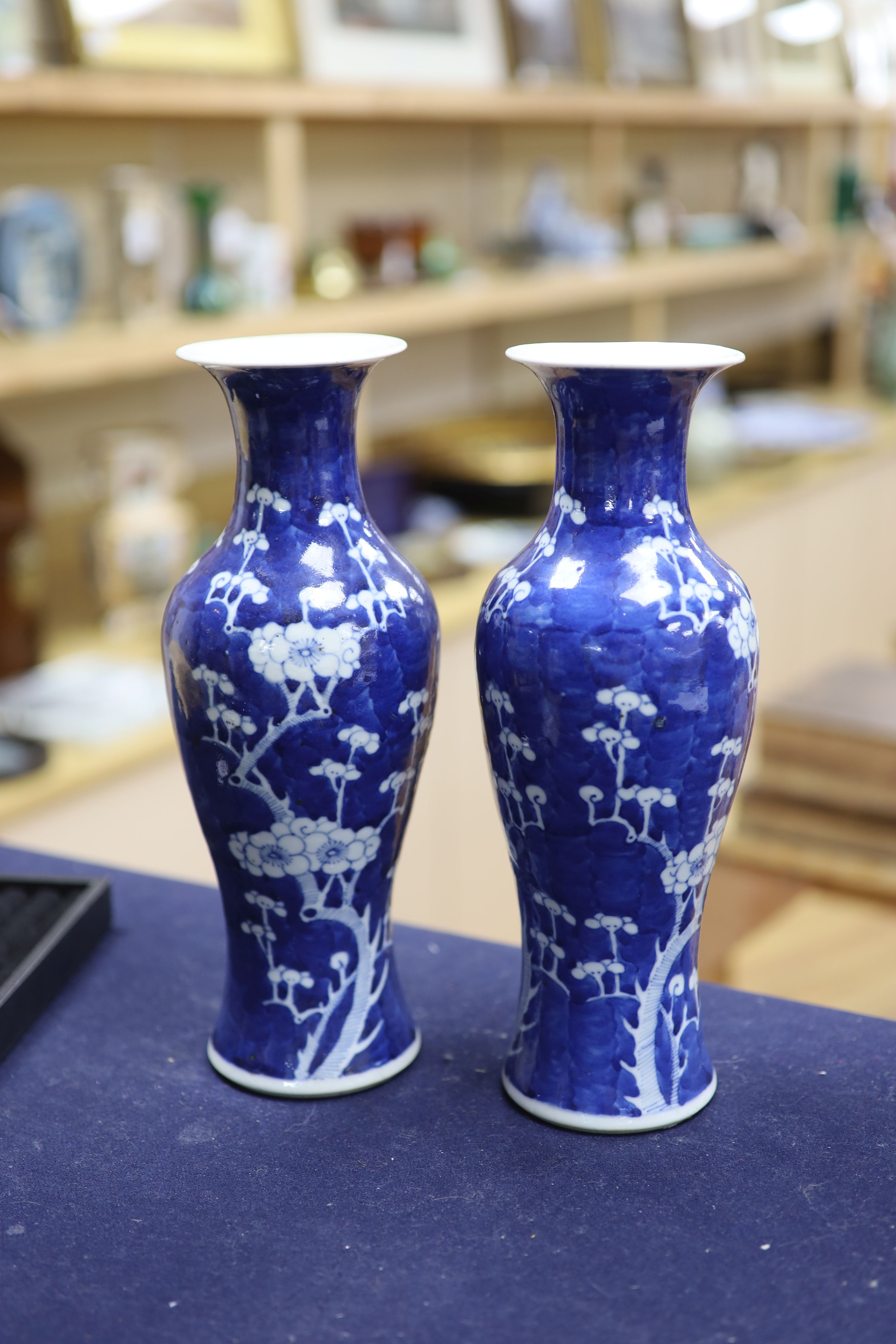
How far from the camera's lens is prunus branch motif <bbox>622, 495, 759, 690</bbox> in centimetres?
66

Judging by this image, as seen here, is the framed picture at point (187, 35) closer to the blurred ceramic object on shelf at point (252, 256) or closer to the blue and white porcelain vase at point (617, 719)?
the blurred ceramic object on shelf at point (252, 256)

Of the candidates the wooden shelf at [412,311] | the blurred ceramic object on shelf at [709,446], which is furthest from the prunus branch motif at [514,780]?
the blurred ceramic object on shelf at [709,446]

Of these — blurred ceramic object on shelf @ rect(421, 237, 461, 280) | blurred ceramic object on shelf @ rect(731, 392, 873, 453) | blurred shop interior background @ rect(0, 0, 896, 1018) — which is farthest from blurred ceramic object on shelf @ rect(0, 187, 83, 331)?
blurred ceramic object on shelf @ rect(731, 392, 873, 453)

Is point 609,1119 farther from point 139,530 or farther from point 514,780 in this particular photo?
point 139,530

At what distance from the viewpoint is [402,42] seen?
226cm

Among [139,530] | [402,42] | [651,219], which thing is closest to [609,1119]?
[139,530]

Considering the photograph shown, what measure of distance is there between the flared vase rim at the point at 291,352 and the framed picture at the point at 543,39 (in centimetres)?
201

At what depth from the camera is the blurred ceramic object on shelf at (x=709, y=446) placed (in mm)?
2760

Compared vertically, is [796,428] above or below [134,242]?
below

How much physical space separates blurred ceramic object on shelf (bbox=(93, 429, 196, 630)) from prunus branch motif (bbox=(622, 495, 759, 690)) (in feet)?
4.25

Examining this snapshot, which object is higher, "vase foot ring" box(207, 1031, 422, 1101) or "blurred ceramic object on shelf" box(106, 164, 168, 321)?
"blurred ceramic object on shelf" box(106, 164, 168, 321)

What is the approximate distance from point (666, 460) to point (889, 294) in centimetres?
334

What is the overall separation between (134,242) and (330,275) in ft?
1.29

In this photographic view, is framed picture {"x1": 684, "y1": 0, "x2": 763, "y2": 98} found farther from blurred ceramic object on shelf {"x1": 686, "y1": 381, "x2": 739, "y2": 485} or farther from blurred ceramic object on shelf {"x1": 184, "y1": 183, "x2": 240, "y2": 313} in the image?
blurred ceramic object on shelf {"x1": 184, "y1": 183, "x2": 240, "y2": 313}
